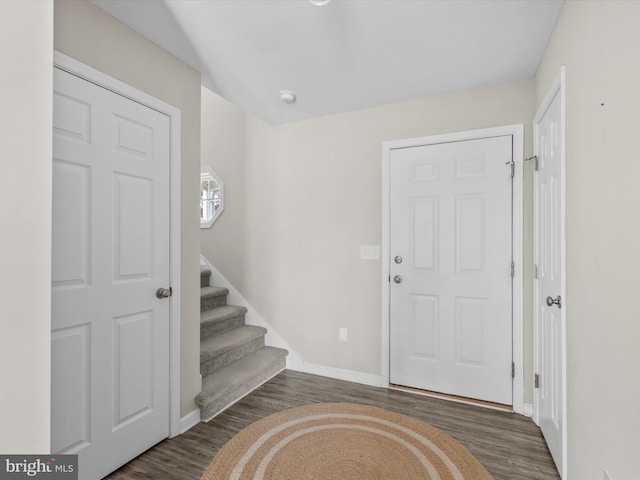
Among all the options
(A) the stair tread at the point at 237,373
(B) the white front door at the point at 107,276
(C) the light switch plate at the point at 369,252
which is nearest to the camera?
(B) the white front door at the point at 107,276

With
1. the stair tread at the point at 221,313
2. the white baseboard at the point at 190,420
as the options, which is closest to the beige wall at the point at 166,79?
the white baseboard at the point at 190,420

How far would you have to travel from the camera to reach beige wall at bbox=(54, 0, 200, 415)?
1.67 m

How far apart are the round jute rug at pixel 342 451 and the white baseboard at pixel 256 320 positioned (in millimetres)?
908

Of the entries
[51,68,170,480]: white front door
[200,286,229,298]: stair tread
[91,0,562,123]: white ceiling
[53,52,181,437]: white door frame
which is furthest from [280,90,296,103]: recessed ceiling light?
[200,286,229,298]: stair tread

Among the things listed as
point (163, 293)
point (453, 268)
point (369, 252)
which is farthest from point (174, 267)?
point (453, 268)

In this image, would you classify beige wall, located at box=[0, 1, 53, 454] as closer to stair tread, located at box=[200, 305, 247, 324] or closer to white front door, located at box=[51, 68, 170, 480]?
white front door, located at box=[51, 68, 170, 480]

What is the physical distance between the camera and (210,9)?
178 cm

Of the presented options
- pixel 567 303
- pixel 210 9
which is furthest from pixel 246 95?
pixel 567 303

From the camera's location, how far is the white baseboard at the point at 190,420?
2.23 meters

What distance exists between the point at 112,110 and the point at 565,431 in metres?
2.81

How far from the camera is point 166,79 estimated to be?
214 cm

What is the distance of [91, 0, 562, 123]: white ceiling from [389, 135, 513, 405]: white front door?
1.87 ft

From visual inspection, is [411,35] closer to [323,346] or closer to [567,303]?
[567,303]

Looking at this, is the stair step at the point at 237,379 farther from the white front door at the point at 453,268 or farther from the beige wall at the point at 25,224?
the beige wall at the point at 25,224
